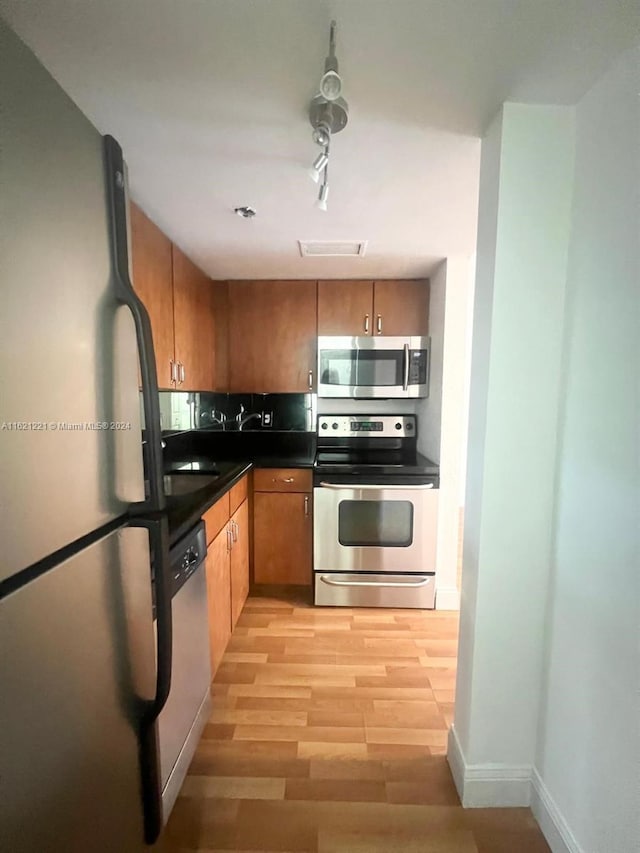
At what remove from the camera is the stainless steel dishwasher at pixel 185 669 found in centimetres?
119

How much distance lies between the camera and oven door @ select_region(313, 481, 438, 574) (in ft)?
7.63

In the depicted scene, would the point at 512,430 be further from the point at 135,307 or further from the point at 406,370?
the point at 406,370

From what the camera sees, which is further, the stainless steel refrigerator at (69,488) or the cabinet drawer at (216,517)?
the cabinet drawer at (216,517)

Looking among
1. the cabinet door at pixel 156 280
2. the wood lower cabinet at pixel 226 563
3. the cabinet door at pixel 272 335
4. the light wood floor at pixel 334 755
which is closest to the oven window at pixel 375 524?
the light wood floor at pixel 334 755

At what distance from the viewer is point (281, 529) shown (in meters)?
2.49

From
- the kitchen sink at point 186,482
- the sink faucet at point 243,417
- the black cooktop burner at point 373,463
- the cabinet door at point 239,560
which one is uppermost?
the sink faucet at point 243,417

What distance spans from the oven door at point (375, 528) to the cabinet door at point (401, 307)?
111 centimetres

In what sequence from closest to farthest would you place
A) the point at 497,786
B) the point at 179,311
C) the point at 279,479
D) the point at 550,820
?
the point at 550,820 → the point at 497,786 → the point at 179,311 → the point at 279,479

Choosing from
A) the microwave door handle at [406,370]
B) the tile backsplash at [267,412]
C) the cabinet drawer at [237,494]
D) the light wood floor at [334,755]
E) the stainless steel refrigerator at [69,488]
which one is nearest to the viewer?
the stainless steel refrigerator at [69,488]

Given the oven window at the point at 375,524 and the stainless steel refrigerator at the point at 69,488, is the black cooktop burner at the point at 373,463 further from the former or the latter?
the stainless steel refrigerator at the point at 69,488

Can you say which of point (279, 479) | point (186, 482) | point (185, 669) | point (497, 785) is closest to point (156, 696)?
point (185, 669)

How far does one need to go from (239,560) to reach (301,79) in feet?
6.97

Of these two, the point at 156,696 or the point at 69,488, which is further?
the point at 156,696

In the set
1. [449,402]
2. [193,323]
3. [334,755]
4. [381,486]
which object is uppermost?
[193,323]
